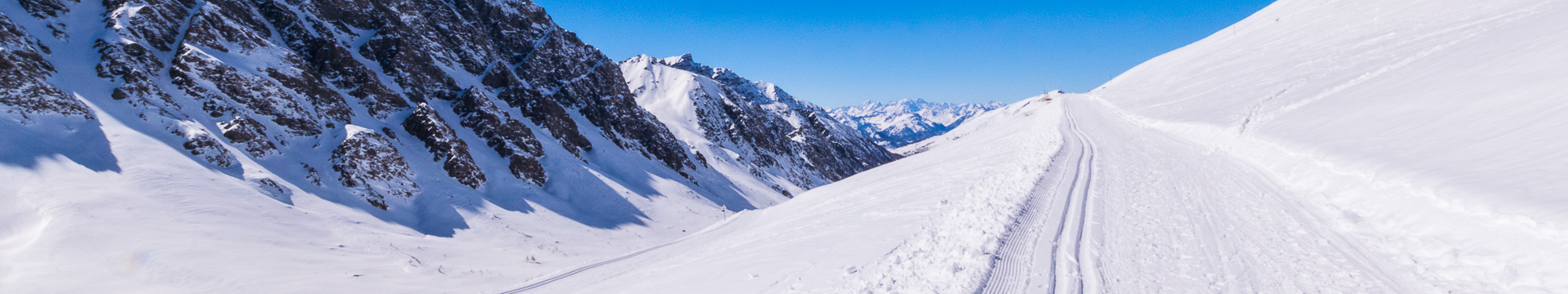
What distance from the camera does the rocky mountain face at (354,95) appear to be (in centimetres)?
1927

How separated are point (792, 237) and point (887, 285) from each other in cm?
491

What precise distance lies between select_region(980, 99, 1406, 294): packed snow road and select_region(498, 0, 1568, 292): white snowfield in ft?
0.14

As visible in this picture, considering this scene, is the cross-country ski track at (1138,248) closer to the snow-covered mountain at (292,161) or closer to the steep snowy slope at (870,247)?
the steep snowy slope at (870,247)

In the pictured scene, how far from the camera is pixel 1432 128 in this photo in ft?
41.2

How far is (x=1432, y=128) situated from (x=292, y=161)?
38.6 m

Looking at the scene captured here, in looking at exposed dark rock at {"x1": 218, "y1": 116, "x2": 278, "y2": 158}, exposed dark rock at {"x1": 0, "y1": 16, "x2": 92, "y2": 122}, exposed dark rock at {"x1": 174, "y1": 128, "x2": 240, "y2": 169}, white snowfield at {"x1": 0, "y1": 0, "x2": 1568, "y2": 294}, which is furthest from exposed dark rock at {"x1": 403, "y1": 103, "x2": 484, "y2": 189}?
exposed dark rock at {"x1": 0, "y1": 16, "x2": 92, "y2": 122}

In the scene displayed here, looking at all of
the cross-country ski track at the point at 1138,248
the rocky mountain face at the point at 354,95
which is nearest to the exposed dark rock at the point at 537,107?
the rocky mountain face at the point at 354,95

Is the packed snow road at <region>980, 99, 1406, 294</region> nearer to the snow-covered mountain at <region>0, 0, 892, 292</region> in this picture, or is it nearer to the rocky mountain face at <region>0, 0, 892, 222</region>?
the snow-covered mountain at <region>0, 0, 892, 292</region>

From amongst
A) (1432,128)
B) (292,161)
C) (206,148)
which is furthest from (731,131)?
(1432,128)

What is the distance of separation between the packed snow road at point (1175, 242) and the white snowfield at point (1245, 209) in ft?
0.14

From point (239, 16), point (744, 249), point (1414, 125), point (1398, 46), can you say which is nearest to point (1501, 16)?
point (1398, 46)

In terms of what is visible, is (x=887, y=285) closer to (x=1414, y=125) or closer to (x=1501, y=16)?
(x=1414, y=125)

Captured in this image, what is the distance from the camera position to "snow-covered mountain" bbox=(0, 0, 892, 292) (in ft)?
43.4

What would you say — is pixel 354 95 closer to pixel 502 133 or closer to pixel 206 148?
pixel 502 133
